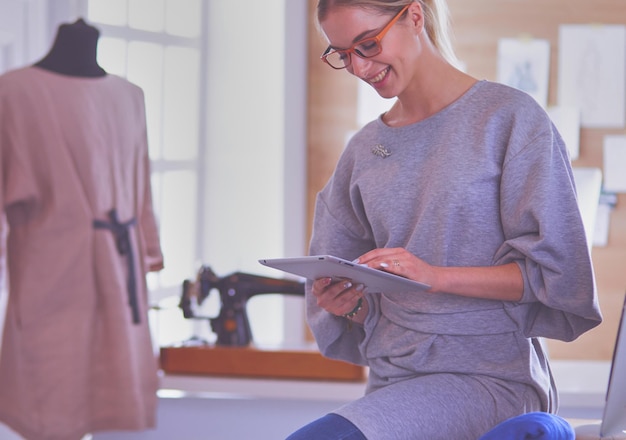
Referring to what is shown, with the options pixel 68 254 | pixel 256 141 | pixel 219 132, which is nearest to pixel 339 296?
pixel 68 254

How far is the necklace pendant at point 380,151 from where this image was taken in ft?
5.28

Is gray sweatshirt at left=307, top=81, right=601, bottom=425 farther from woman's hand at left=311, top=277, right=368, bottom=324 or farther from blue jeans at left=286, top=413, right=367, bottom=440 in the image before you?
blue jeans at left=286, top=413, right=367, bottom=440

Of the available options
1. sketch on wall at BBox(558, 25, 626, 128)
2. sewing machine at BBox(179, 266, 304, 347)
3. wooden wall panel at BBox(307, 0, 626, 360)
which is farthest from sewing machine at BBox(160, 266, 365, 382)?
sketch on wall at BBox(558, 25, 626, 128)

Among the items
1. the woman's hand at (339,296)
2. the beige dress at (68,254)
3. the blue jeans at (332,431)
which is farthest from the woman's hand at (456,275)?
the beige dress at (68,254)

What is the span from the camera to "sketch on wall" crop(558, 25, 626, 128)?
3.02 meters

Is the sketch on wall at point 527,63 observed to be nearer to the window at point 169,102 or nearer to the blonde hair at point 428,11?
Result: the window at point 169,102

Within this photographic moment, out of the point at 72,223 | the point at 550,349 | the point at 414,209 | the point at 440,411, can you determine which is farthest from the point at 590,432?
the point at 550,349

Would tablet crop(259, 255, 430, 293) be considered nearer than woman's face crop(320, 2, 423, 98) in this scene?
Yes

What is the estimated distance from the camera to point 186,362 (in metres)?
2.49

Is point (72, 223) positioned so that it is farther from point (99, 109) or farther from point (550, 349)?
point (550, 349)

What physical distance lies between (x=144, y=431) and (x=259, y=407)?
1.24 ft

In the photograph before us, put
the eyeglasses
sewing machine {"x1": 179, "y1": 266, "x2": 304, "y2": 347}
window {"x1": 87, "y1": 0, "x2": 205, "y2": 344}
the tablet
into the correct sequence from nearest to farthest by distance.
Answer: the tablet → the eyeglasses → window {"x1": 87, "y1": 0, "x2": 205, "y2": 344} → sewing machine {"x1": 179, "y1": 266, "x2": 304, "y2": 347}

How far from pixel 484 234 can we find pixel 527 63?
1706 mm

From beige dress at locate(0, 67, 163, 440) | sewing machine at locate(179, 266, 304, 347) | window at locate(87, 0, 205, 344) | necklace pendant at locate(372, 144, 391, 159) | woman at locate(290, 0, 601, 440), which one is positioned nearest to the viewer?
woman at locate(290, 0, 601, 440)
